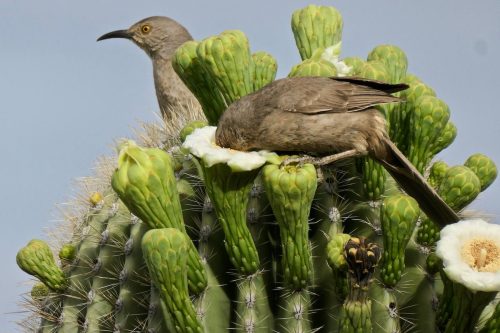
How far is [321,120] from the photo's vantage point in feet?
11.2

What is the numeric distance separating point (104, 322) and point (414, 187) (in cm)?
117

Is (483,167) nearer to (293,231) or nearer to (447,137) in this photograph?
(447,137)

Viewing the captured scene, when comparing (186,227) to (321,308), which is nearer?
(321,308)

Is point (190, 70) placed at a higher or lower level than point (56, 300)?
higher

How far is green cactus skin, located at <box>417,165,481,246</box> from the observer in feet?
10.2

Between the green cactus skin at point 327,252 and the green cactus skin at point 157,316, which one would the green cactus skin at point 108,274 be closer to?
the green cactus skin at point 157,316

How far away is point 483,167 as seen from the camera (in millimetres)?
3426

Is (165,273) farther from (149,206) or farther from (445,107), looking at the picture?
(445,107)

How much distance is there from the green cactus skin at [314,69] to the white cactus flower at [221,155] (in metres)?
0.45

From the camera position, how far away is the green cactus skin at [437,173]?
3404mm

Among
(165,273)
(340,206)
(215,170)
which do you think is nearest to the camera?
(165,273)

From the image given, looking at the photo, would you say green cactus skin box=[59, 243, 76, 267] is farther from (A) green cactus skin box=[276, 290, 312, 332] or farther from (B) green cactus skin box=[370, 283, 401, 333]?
(B) green cactus skin box=[370, 283, 401, 333]

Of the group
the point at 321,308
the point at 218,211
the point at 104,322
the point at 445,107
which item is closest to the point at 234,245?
the point at 218,211

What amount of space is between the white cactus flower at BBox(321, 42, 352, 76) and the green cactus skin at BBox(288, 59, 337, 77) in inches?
4.4
